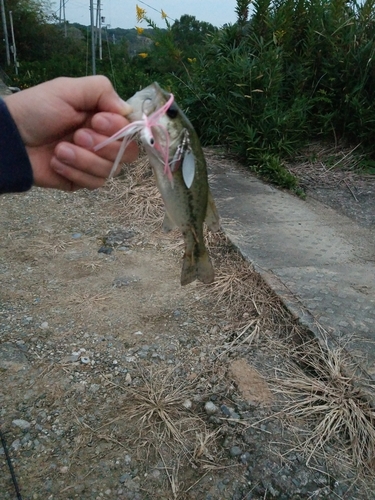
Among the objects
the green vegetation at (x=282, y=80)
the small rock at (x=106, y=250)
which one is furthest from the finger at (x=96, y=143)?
the green vegetation at (x=282, y=80)

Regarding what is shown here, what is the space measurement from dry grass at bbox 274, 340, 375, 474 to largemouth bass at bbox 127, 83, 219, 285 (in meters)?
0.97

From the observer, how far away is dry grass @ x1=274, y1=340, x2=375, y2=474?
2.00m

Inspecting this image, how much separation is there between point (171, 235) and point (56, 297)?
3.76ft

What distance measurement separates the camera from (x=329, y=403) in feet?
7.07

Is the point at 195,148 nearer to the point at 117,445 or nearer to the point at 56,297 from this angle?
the point at 117,445

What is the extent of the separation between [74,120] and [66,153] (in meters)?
0.16

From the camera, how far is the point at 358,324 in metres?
2.61

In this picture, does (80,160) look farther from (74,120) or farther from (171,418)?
(171,418)

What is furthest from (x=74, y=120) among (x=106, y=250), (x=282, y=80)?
(x=282, y=80)

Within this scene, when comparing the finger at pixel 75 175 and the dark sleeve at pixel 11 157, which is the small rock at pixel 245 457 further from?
the dark sleeve at pixel 11 157

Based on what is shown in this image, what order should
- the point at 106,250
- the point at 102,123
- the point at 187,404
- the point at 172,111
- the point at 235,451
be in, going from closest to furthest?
the point at 172,111
the point at 102,123
the point at 235,451
the point at 187,404
the point at 106,250

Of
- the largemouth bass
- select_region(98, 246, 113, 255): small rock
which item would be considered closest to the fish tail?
the largemouth bass

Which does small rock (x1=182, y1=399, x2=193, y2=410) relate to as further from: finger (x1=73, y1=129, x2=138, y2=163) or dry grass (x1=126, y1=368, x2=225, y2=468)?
finger (x1=73, y1=129, x2=138, y2=163)

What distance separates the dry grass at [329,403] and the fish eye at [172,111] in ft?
4.63
